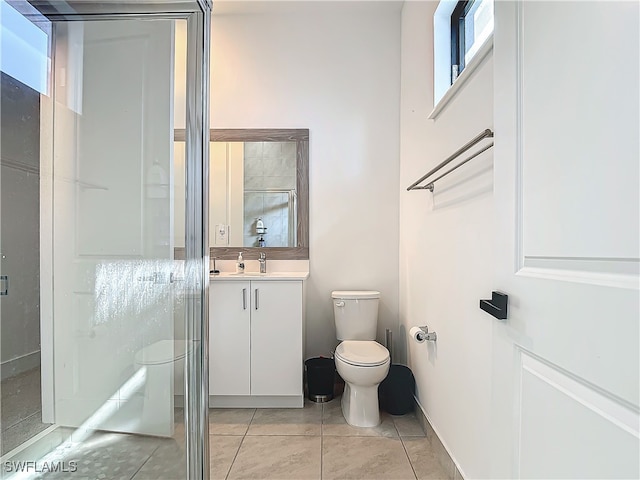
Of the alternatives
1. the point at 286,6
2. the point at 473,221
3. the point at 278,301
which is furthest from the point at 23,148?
the point at 286,6

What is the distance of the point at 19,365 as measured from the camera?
1.33 metres

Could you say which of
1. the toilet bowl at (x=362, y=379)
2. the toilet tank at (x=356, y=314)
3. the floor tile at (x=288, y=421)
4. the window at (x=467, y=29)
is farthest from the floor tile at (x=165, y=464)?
the window at (x=467, y=29)

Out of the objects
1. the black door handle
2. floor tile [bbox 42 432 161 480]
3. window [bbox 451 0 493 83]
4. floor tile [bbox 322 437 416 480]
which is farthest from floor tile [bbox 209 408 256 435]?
window [bbox 451 0 493 83]

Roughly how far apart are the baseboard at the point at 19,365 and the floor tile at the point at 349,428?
1454mm

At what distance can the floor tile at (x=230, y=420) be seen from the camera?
83.2 inches

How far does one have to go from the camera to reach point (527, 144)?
773 mm

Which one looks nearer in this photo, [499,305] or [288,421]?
[499,305]

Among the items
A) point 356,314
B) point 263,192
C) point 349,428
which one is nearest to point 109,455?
point 349,428

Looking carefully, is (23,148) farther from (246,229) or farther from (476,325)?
(476,325)

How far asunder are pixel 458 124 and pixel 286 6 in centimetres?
190

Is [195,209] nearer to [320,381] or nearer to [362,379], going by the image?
[362,379]

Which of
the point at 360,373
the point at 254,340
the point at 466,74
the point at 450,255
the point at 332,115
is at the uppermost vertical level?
the point at 332,115

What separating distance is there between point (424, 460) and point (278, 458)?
0.73 metres

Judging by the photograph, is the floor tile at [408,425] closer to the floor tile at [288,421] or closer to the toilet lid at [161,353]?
the floor tile at [288,421]
